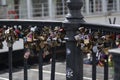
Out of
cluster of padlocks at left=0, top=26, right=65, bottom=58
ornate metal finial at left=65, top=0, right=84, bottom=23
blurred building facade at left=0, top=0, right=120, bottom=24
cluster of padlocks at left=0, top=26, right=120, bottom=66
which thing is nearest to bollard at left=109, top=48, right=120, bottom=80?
cluster of padlocks at left=0, top=26, right=120, bottom=66

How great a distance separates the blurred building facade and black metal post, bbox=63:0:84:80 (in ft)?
77.0

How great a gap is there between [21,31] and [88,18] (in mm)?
27636

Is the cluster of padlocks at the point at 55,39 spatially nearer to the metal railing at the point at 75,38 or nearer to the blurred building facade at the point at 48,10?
the metal railing at the point at 75,38

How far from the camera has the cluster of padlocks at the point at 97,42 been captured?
3.64 m

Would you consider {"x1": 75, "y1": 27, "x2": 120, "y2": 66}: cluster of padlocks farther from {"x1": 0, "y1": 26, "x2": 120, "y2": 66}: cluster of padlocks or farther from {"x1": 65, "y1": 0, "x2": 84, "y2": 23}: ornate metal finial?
{"x1": 65, "y1": 0, "x2": 84, "y2": 23}: ornate metal finial

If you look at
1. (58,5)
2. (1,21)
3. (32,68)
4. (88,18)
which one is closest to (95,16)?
(88,18)

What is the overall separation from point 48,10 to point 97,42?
27.8 m

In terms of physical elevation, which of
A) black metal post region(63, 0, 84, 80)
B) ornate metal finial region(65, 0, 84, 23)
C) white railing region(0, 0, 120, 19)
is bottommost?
white railing region(0, 0, 120, 19)

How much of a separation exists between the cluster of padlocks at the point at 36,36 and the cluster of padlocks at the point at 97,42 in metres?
0.34

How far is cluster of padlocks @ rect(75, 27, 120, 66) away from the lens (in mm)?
3639

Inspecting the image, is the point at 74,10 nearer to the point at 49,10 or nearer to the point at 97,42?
the point at 97,42

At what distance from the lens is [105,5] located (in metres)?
36.1

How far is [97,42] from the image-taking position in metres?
3.73

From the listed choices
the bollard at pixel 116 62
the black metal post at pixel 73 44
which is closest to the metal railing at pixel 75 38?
the black metal post at pixel 73 44
